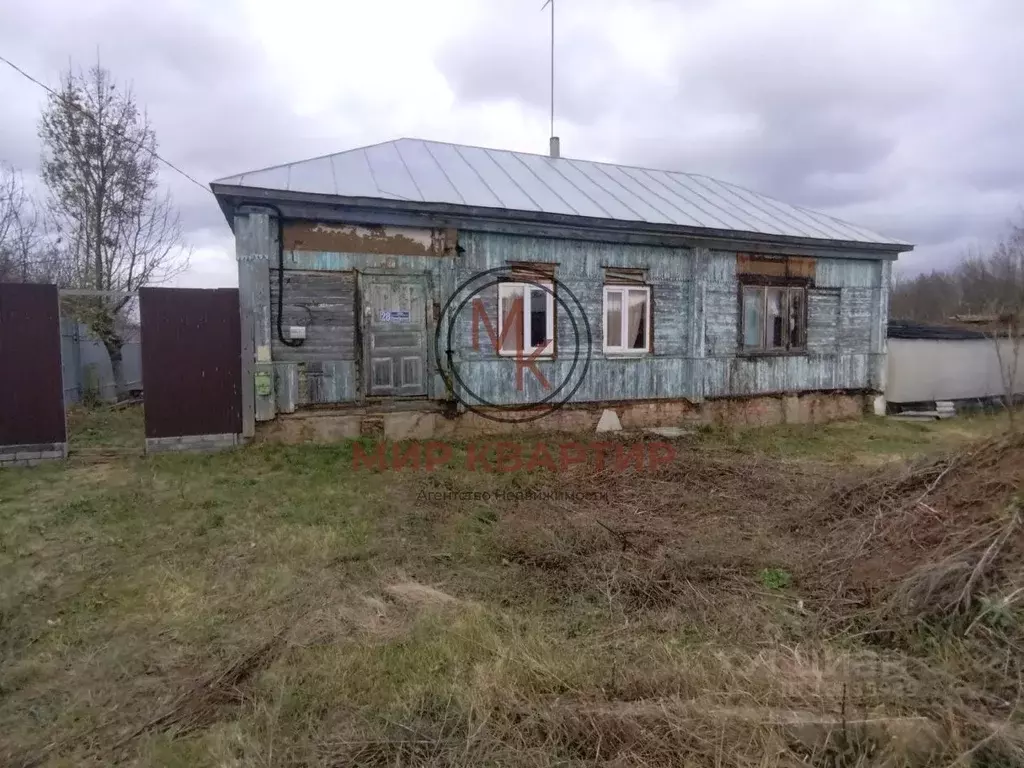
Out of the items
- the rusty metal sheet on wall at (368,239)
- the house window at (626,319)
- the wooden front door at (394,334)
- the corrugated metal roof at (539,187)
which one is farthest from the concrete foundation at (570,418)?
the corrugated metal roof at (539,187)

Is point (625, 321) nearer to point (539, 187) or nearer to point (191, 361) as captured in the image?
point (539, 187)

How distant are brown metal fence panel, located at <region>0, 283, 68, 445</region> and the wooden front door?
360cm

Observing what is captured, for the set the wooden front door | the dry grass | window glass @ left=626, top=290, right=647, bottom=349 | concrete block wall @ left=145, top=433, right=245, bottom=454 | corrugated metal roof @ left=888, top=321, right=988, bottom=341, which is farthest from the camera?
corrugated metal roof @ left=888, top=321, right=988, bottom=341

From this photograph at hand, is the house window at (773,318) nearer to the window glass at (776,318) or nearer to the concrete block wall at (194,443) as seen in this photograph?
the window glass at (776,318)

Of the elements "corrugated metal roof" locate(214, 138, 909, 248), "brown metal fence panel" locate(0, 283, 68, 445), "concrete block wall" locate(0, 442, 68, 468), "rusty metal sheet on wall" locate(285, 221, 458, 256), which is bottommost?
"concrete block wall" locate(0, 442, 68, 468)

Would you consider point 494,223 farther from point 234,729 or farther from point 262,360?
point 234,729

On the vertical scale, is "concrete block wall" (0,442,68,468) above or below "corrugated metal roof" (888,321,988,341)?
below

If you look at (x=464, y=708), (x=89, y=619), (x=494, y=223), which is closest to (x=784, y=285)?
(x=494, y=223)

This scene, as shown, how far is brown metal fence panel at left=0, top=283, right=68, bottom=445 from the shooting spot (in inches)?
268

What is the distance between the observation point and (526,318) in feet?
28.6

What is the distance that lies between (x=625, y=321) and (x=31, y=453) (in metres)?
8.14

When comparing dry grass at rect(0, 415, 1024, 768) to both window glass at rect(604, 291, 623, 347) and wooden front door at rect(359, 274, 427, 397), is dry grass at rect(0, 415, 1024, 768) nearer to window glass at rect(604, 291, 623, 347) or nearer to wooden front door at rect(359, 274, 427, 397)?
wooden front door at rect(359, 274, 427, 397)

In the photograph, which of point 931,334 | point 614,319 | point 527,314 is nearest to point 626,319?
point 614,319

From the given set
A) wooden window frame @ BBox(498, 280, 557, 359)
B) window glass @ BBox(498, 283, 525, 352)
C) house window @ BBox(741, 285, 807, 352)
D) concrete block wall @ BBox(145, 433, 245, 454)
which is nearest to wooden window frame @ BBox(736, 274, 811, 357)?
house window @ BBox(741, 285, 807, 352)
